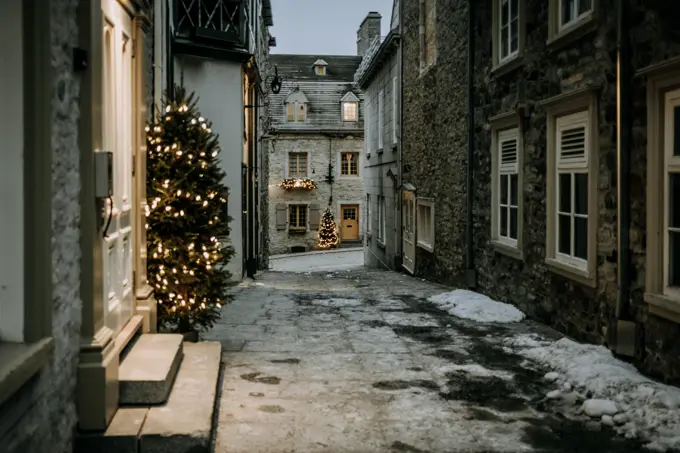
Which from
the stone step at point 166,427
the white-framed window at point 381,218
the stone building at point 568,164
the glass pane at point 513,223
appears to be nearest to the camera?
the stone step at point 166,427

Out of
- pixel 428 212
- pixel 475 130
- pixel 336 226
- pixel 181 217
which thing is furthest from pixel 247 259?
pixel 336 226

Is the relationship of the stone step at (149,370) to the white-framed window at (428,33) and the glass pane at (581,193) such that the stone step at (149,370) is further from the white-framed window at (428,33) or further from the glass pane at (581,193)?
the white-framed window at (428,33)

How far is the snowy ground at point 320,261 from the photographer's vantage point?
29.5 metres

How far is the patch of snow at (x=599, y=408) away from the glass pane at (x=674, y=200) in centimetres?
151

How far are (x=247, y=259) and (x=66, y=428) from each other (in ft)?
43.9

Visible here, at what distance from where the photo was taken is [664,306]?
5957 mm

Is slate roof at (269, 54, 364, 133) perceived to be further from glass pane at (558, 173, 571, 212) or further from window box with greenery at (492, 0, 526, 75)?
glass pane at (558, 173, 571, 212)

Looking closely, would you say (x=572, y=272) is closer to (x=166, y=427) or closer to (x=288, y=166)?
(x=166, y=427)

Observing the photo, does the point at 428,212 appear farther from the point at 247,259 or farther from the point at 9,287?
the point at 9,287

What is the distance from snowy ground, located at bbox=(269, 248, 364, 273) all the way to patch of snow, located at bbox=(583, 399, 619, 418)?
22560 mm

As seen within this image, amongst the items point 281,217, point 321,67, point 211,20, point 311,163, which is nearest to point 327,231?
point 281,217

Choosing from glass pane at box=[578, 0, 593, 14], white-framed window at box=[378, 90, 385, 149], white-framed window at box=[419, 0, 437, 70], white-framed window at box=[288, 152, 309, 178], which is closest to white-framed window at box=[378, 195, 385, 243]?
white-framed window at box=[378, 90, 385, 149]

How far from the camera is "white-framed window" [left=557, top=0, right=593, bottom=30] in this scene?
7.92 metres

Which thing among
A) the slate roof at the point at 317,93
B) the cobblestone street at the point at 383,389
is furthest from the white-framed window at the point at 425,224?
the slate roof at the point at 317,93
